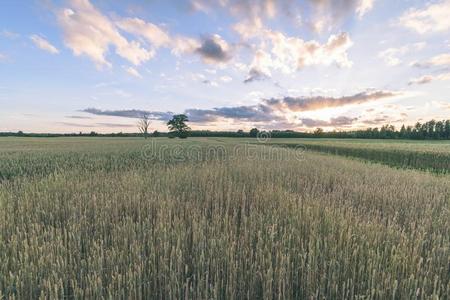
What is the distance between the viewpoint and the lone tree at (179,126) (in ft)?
333

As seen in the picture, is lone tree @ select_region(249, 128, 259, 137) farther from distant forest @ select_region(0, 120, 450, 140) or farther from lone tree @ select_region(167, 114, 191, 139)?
lone tree @ select_region(167, 114, 191, 139)

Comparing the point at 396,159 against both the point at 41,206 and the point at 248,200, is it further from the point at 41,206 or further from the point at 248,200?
the point at 41,206

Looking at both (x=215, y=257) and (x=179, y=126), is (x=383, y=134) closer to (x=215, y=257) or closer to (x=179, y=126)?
(x=179, y=126)

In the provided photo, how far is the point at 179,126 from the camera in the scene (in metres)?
104

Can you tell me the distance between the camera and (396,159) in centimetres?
1862

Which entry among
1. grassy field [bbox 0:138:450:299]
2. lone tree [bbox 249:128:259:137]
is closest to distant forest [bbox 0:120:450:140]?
lone tree [bbox 249:128:259:137]

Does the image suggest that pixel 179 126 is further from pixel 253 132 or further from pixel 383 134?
pixel 383 134

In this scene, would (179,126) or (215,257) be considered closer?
(215,257)

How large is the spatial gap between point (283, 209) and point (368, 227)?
1.20m

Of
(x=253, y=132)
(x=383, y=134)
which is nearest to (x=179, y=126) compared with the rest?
(x=253, y=132)

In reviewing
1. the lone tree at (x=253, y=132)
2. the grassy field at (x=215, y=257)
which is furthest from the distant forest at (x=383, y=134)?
the grassy field at (x=215, y=257)

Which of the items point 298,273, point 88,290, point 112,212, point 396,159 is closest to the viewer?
point 88,290

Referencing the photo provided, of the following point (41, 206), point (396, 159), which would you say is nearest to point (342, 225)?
point (41, 206)

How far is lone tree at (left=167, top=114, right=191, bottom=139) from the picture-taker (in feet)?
333
